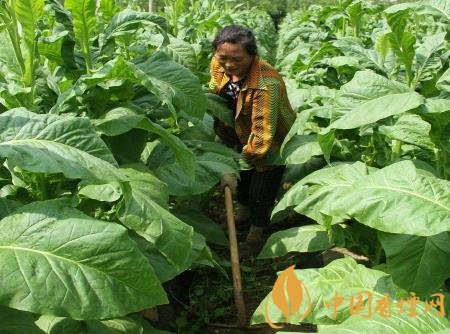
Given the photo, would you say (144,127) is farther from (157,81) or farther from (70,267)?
(70,267)

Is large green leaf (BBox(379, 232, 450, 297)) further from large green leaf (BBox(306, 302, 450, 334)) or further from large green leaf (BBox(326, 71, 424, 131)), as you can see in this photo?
large green leaf (BBox(326, 71, 424, 131))

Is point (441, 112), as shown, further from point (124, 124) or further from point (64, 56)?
point (64, 56)

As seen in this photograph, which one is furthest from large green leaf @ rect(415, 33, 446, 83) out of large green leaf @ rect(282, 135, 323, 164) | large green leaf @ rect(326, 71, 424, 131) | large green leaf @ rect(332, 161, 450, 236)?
large green leaf @ rect(332, 161, 450, 236)

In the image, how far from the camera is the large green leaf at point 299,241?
2770 mm

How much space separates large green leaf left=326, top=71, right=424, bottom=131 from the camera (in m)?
2.03

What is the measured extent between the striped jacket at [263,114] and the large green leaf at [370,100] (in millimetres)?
1457

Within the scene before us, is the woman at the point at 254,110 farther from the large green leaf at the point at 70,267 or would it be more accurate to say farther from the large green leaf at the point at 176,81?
the large green leaf at the point at 70,267

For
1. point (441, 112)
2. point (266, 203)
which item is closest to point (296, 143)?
point (266, 203)

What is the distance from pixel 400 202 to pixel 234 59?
2.25 m

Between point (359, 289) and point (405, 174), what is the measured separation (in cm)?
47

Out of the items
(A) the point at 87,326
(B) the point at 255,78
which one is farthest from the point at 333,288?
(B) the point at 255,78

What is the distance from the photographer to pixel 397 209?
1716mm

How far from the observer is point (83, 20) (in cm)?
262

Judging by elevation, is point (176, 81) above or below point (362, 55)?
below
